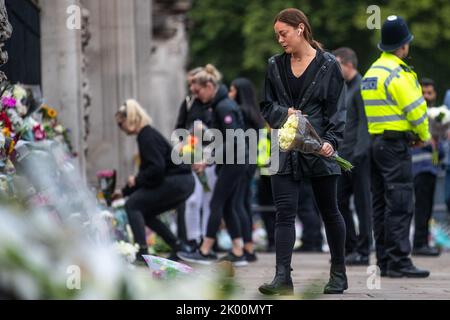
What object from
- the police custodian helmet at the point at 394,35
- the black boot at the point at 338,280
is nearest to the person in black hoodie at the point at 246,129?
the police custodian helmet at the point at 394,35

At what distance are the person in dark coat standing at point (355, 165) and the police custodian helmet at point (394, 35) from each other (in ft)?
5.65

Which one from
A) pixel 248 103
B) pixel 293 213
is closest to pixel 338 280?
pixel 293 213

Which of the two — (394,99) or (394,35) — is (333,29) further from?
(394,99)

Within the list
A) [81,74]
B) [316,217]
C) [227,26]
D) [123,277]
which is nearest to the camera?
[123,277]

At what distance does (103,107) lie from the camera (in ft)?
48.4

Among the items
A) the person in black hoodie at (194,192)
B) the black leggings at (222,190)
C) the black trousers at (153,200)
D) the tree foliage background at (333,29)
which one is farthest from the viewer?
the tree foliage background at (333,29)

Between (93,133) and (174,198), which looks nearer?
(174,198)

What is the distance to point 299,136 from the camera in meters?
6.83

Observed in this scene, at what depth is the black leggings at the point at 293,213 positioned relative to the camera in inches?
282

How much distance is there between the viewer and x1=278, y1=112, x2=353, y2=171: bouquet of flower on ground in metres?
6.80

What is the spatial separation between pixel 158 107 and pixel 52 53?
41.5ft

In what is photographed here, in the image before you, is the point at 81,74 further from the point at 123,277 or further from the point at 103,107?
the point at 123,277

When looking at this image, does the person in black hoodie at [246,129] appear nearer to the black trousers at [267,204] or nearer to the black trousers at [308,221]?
the black trousers at [308,221]
